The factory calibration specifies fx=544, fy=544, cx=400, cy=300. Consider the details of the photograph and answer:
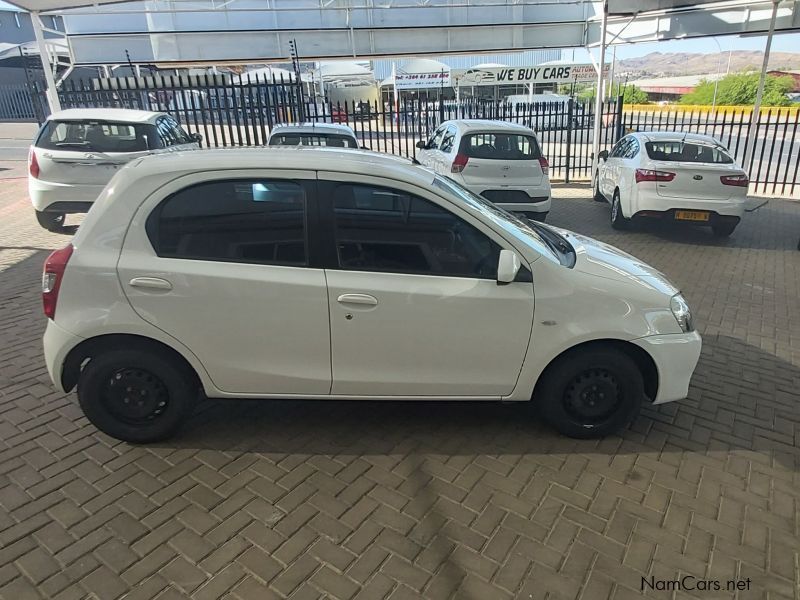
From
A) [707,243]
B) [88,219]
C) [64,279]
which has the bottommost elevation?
[707,243]

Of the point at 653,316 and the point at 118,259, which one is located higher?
the point at 118,259

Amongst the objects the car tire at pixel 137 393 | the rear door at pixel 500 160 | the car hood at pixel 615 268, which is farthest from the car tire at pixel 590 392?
the rear door at pixel 500 160

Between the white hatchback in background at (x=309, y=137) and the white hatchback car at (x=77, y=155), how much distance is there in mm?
1919

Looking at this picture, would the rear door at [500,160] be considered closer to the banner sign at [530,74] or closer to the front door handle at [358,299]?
the front door handle at [358,299]

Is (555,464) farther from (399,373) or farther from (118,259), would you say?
(118,259)

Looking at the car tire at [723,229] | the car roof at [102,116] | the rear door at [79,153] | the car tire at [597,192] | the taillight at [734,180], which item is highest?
the car roof at [102,116]

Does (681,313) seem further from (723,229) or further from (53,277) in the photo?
(723,229)

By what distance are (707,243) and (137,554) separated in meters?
8.90

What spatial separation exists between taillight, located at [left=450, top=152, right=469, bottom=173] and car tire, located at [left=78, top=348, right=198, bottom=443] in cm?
606

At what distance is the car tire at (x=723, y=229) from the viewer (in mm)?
8547

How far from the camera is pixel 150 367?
125 inches

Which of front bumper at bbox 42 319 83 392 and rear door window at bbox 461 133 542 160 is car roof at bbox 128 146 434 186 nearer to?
front bumper at bbox 42 319 83 392

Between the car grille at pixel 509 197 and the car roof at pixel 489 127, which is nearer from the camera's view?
the car grille at pixel 509 197

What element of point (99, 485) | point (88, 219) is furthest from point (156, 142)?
point (99, 485)
